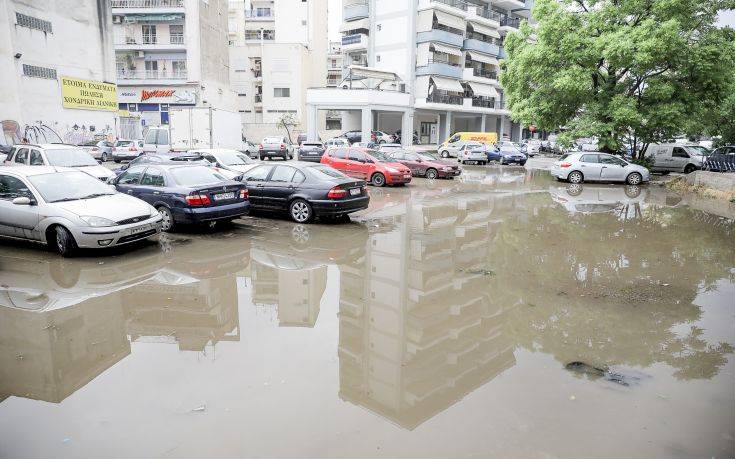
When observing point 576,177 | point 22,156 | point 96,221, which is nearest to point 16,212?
point 96,221

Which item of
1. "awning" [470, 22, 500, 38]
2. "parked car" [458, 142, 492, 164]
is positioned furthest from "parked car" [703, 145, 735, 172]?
"awning" [470, 22, 500, 38]

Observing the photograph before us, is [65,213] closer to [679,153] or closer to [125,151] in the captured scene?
[125,151]

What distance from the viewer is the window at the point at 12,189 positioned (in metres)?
8.81

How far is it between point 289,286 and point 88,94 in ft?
99.5

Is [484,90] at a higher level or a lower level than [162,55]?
lower

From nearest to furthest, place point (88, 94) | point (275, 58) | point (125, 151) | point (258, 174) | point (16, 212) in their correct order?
Result: point (16, 212), point (258, 174), point (125, 151), point (88, 94), point (275, 58)

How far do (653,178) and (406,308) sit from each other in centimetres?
2485

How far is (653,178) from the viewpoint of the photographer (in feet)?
85.7

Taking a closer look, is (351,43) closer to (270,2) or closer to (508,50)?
(270,2)

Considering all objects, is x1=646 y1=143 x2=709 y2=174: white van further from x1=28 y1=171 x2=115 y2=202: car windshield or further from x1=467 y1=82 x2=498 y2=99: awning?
x1=28 y1=171 x2=115 y2=202: car windshield

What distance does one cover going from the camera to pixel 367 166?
20375 mm

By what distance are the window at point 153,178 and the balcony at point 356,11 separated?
44.2 metres

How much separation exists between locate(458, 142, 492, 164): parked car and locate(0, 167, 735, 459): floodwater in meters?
24.4

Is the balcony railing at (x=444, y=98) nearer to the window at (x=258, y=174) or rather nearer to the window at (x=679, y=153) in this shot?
the window at (x=679, y=153)
